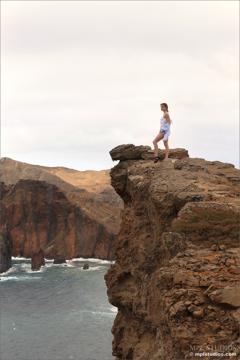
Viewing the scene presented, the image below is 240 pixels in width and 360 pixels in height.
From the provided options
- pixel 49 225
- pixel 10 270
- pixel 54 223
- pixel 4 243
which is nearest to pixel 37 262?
pixel 10 270

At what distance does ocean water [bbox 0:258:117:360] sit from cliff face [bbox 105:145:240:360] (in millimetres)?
34814

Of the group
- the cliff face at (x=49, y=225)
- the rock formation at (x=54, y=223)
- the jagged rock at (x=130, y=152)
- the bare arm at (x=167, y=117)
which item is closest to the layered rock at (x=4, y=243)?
the cliff face at (x=49, y=225)

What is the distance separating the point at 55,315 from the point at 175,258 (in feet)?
211

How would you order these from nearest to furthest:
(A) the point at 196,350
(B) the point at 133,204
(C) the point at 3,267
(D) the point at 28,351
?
(A) the point at 196,350
(B) the point at 133,204
(D) the point at 28,351
(C) the point at 3,267

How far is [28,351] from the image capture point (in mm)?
58938

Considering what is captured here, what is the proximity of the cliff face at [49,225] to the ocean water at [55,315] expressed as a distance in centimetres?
2306

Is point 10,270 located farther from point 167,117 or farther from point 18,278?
point 167,117

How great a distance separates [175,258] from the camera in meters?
15.4

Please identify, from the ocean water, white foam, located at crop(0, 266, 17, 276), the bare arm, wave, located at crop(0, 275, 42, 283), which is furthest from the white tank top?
white foam, located at crop(0, 266, 17, 276)

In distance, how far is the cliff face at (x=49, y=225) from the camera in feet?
474

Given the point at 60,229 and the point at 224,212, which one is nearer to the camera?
the point at 224,212

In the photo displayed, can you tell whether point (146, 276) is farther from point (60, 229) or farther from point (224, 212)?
point (60, 229)

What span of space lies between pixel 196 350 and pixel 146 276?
770cm

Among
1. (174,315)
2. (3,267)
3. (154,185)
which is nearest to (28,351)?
(154,185)
